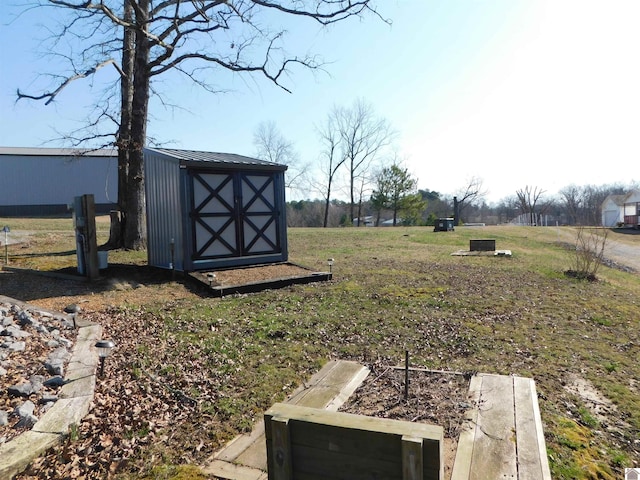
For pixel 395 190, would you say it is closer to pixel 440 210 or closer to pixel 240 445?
pixel 440 210

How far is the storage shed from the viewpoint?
990cm

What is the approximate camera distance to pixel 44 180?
33.9 meters

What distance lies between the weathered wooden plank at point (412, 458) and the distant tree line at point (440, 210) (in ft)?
137

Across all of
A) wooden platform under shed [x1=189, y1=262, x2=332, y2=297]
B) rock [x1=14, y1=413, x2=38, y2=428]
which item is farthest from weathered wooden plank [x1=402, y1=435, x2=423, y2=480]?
wooden platform under shed [x1=189, y1=262, x2=332, y2=297]

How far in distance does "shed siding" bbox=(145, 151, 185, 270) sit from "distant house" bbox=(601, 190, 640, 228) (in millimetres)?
45417

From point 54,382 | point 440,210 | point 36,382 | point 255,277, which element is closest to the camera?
point 36,382

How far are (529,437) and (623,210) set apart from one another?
57639 millimetres

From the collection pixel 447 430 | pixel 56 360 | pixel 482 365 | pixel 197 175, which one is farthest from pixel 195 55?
pixel 447 430

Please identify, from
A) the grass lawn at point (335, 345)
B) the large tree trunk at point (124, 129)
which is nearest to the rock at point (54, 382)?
the grass lawn at point (335, 345)

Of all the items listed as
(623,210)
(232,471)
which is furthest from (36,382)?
(623,210)

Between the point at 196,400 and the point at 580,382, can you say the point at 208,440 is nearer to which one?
the point at 196,400

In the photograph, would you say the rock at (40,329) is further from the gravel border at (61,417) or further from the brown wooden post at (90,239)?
the brown wooden post at (90,239)

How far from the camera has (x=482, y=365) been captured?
5.21m

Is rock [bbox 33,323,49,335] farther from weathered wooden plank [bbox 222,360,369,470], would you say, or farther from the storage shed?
the storage shed
